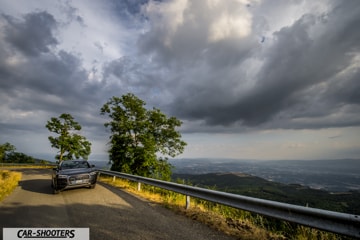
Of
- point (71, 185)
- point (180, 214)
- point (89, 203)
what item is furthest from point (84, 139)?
point (180, 214)

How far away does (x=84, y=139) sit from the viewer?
132ft

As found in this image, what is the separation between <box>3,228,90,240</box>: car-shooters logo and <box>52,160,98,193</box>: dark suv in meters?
4.84

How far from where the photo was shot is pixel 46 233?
15.2 feet

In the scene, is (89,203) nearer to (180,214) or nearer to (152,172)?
(180,214)

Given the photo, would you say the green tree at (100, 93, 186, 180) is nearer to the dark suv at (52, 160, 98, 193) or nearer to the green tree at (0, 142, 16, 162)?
the dark suv at (52, 160, 98, 193)

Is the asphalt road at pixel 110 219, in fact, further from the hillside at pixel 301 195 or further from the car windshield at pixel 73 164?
the car windshield at pixel 73 164

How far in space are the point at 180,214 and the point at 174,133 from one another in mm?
18932

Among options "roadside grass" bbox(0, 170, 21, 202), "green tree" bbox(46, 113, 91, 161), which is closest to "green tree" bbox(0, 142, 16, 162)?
"green tree" bbox(46, 113, 91, 161)

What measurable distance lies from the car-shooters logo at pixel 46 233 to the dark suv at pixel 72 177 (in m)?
4.84

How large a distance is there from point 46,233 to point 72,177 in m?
5.37

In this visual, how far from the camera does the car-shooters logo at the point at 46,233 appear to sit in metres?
4.41

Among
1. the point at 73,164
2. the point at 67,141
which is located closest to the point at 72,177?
the point at 73,164

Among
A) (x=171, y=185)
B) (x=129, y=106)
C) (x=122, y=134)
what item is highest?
(x=129, y=106)

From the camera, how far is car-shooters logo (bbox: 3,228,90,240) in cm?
441
